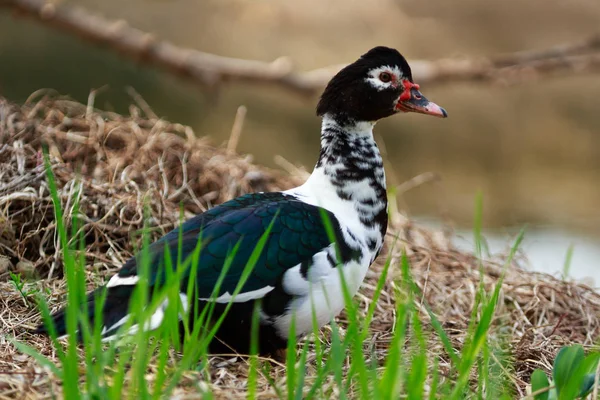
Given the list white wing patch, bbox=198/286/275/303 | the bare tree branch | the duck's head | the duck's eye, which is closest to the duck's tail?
white wing patch, bbox=198/286/275/303

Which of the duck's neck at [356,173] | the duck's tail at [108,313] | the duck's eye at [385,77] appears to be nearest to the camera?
the duck's tail at [108,313]

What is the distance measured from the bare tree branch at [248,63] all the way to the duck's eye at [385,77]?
1.00 metres

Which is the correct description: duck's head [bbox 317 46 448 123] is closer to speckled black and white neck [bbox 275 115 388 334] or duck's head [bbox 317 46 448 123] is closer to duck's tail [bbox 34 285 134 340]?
speckled black and white neck [bbox 275 115 388 334]

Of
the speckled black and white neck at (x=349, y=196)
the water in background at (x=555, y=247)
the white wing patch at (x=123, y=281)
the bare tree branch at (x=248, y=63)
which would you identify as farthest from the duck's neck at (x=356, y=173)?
the water in background at (x=555, y=247)

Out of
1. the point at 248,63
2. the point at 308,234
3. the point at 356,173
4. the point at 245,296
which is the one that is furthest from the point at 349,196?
the point at 248,63

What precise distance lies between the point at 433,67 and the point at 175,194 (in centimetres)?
135

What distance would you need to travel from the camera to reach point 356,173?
267 centimetres

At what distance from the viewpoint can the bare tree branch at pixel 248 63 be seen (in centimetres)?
383

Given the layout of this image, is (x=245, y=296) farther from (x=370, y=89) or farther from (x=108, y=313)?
(x=370, y=89)

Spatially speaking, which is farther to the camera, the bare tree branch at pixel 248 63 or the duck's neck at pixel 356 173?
the bare tree branch at pixel 248 63

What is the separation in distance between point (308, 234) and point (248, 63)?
75.8 inches

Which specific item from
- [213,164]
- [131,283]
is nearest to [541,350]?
[131,283]

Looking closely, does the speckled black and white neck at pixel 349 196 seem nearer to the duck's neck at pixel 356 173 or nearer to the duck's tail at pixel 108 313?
the duck's neck at pixel 356 173

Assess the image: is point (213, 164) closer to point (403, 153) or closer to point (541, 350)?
point (541, 350)
